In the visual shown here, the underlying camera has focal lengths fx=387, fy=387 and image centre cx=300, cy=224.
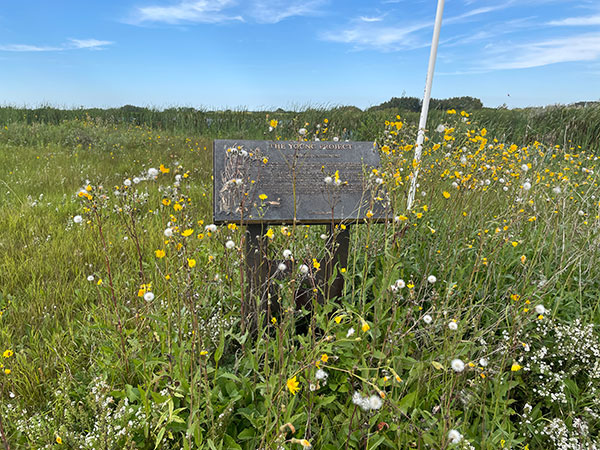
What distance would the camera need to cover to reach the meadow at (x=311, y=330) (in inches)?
71.6

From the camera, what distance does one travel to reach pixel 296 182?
2.68m

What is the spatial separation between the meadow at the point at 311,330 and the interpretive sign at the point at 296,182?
18 centimetres

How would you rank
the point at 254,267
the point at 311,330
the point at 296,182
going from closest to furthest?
1. the point at 311,330
2. the point at 254,267
3. the point at 296,182

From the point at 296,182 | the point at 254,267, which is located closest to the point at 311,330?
the point at 254,267

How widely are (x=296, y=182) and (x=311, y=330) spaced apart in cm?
108

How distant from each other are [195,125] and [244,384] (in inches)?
535

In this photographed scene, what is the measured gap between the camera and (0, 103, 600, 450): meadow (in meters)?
1.82

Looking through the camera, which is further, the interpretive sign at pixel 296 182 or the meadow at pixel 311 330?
the interpretive sign at pixel 296 182

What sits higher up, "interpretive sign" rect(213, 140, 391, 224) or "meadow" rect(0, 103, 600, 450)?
"interpretive sign" rect(213, 140, 391, 224)

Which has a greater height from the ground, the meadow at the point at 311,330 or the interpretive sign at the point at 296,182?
the interpretive sign at the point at 296,182

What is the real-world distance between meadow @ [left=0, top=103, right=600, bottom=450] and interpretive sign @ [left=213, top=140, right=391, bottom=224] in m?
0.18

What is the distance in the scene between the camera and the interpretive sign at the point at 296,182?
2.44 metres

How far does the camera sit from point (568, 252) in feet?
10.5

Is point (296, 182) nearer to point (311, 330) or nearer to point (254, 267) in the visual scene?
point (254, 267)
